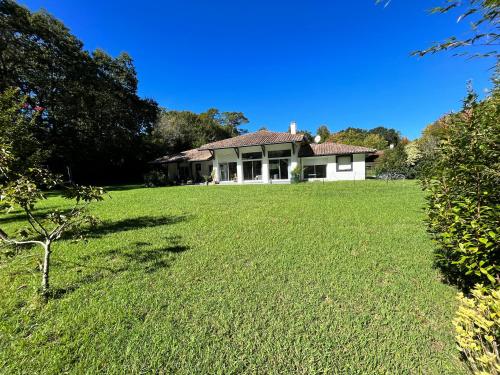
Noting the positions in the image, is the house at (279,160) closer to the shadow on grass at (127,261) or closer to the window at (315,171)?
the window at (315,171)

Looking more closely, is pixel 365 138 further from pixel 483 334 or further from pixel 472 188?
pixel 483 334

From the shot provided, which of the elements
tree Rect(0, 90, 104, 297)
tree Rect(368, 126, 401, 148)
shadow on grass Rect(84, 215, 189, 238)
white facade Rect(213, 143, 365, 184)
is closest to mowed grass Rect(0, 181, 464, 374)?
tree Rect(0, 90, 104, 297)

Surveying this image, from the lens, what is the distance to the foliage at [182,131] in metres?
36.1

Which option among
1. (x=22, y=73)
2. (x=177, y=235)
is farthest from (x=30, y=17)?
(x=177, y=235)

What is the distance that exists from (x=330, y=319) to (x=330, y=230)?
374cm

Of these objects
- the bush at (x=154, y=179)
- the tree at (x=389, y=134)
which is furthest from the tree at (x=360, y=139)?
the bush at (x=154, y=179)

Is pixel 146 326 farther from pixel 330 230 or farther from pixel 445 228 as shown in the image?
pixel 330 230

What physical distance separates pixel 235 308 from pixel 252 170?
836 inches

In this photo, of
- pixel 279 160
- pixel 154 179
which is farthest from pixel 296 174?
pixel 154 179

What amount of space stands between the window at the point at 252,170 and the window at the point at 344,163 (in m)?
7.65

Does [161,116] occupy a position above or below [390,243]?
above

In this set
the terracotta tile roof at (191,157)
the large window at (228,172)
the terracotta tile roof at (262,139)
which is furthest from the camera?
the terracotta tile roof at (191,157)

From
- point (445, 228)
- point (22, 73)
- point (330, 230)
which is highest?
point (22, 73)

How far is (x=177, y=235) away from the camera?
21.0 ft
